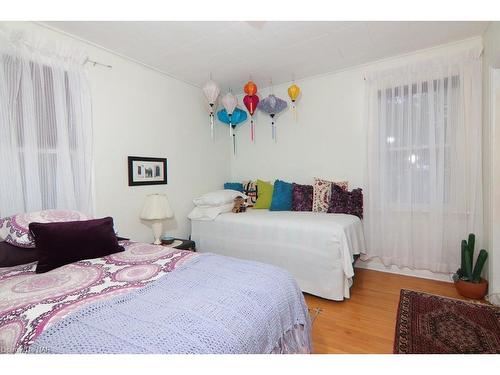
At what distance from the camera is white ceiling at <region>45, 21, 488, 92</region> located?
217cm

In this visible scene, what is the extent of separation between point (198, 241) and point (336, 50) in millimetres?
2639

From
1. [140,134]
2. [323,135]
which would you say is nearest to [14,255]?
[140,134]

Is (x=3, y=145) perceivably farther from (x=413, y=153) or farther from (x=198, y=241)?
(x=413, y=153)

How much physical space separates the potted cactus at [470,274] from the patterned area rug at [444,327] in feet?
0.44

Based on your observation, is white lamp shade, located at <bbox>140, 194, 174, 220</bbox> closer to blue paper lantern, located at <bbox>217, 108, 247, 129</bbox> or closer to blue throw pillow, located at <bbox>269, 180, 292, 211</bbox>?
blue throw pillow, located at <bbox>269, 180, 292, 211</bbox>

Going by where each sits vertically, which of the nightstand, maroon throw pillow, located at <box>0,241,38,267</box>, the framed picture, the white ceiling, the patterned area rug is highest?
the white ceiling

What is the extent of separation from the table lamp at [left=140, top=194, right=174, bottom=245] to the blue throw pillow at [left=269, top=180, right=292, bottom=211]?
129 cm

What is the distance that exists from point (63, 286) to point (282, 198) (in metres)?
2.42

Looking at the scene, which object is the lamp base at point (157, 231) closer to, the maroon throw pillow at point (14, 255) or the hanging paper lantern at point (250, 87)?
the maroon throw pillow at point (14, 255)

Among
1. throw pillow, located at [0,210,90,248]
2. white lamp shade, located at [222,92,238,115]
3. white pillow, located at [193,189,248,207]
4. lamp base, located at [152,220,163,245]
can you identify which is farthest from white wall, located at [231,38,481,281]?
throw pillow, located at [0,210,90,248]

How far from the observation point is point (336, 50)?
8.65 feet

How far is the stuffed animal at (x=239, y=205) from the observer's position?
10.7 feet
